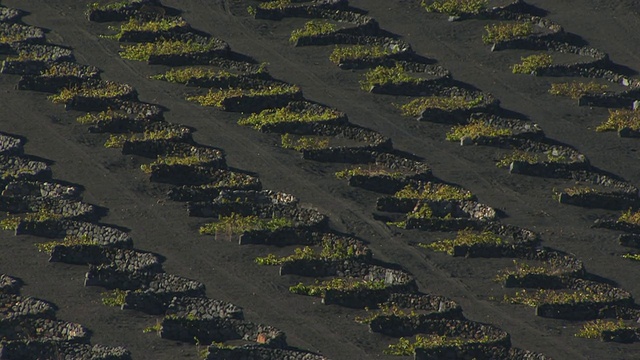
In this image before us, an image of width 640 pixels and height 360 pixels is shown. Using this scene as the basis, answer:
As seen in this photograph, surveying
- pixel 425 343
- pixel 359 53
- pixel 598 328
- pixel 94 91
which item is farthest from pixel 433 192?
pixel 94 91

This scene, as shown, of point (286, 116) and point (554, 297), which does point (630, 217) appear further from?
point (286, 116)

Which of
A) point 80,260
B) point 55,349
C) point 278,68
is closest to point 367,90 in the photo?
point 278,68

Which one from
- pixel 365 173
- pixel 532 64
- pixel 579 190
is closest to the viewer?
pixel 579 190

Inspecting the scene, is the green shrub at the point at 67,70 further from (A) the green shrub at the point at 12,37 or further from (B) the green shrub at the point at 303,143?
(B) the green shrub at the point at 303,143

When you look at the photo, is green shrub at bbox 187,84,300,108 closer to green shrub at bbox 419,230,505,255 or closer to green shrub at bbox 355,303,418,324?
green shrub at bbox 419,230,505,255

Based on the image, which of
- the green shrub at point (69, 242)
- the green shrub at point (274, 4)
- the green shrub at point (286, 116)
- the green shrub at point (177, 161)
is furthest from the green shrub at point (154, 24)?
Answer: the green shrub at point (69, 242)

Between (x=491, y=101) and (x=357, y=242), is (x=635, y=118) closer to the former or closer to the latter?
(x=491, y=101)
